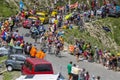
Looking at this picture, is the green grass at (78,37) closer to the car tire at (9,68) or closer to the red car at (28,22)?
the red car at (28,22)

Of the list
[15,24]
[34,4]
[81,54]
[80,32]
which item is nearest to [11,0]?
[34,4]

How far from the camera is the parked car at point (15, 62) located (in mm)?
38125

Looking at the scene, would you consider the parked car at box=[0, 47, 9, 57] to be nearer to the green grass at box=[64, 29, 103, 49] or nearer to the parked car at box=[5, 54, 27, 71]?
the parked car at box=[5, 54, 27, 71]

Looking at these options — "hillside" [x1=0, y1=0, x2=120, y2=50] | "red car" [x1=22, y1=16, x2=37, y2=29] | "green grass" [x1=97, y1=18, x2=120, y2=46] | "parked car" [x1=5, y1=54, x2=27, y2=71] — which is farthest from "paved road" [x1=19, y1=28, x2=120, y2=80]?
"green grass" [x1=97, y1=18, x2=120, y2=46]

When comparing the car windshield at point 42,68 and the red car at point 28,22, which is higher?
the red car at point 28,22

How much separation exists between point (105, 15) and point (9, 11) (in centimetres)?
1510

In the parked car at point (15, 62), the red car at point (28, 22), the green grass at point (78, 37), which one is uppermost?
the red car at point (28, 22)

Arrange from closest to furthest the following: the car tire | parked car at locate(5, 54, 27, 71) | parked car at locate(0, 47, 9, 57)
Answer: parked car at locate(5, 54, 27, 71)
the car tire
parked car at locate(0, 47, 9, 57)

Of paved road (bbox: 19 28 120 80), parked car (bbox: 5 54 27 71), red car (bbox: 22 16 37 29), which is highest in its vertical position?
red car (bbox: 22 16 37 29)

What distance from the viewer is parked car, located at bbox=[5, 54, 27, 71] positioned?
38125 millimetres

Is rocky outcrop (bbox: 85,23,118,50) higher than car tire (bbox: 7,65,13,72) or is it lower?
higher

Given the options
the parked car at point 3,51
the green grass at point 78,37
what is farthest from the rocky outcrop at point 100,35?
the parked car at point 3,51

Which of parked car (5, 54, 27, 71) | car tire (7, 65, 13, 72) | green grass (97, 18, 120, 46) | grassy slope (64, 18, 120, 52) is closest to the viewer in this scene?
parked car (5, 54, 27, 71)

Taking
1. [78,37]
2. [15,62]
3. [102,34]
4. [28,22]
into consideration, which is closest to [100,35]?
[102,34]
